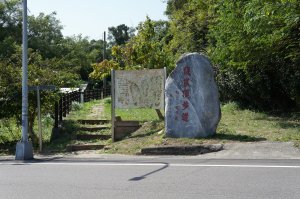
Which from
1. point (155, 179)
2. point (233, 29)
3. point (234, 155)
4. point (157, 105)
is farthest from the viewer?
point (233, 29)

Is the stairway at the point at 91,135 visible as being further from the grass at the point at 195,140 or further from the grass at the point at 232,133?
the grass at the point at 232,133

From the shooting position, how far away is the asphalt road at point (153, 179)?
7.60 m

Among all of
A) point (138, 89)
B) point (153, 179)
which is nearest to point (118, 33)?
point (138, 89)

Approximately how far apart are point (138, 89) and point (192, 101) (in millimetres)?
2246

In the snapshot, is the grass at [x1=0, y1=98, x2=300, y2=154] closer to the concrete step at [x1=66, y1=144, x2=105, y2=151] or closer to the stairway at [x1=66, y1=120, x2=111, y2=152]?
the stairway at [x1=66, y1=120, x2=111, y2=152]

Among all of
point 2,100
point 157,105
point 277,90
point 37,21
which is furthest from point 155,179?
point 37,21

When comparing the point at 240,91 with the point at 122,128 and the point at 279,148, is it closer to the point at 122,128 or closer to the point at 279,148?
the point at 122,128

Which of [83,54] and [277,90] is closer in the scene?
[277,90]

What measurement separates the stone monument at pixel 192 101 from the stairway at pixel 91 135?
102 inches

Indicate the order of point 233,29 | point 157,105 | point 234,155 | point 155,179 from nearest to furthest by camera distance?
point 155,179, point 234,155, point 157,105, point 233,29

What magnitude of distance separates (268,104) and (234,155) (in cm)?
964

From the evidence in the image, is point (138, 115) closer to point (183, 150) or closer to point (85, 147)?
point (85, 147)

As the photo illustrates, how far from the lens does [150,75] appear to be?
51.0 feet

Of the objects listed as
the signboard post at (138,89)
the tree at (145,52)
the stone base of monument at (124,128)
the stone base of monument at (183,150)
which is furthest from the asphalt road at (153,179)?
the tree at (145,52)
